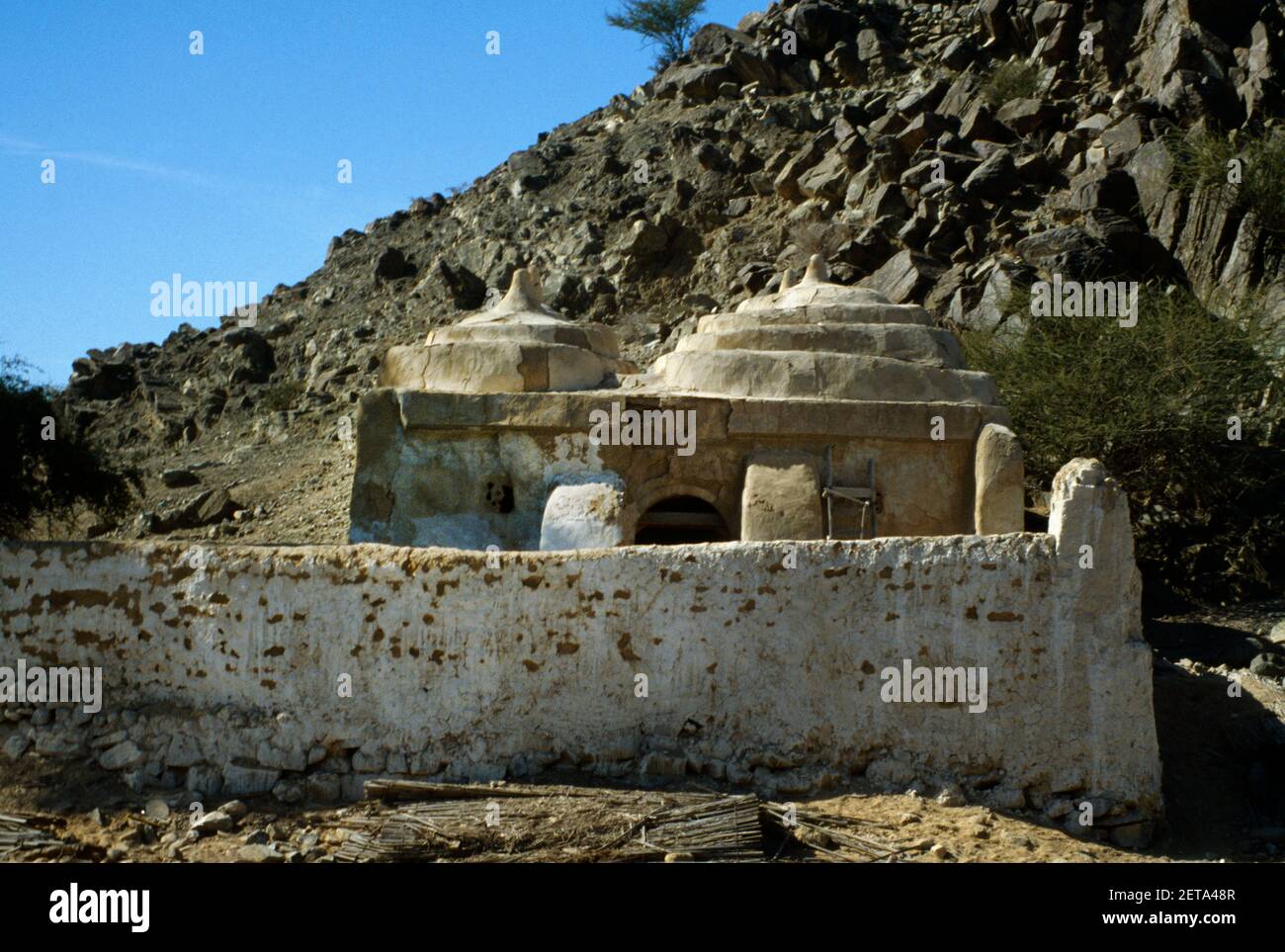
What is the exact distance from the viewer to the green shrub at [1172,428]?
63.6 ft

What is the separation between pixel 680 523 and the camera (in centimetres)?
1286

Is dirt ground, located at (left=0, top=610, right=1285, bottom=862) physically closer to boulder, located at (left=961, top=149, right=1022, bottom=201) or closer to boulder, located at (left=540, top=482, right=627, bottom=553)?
boulder, located at (left=540, top=482, right=627, bottom=553)

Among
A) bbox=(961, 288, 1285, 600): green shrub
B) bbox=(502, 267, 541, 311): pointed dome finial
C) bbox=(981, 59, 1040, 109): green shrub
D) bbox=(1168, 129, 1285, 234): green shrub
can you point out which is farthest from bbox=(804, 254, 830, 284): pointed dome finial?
bbox=(981, 59, 1040, 109): green shrub

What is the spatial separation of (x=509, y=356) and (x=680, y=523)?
225 cm

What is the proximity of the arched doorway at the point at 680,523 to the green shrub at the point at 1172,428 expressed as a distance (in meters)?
8.48

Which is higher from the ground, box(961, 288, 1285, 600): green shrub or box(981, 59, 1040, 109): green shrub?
box(981, 59, 1040, 109): green shrub

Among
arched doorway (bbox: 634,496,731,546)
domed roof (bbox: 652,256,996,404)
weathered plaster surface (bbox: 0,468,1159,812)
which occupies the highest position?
domed roof (bbox: 652,256,996,404)

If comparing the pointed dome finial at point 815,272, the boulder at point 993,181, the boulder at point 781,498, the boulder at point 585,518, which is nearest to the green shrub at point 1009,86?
the boulder at point 993,181

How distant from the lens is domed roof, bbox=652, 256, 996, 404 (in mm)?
13008

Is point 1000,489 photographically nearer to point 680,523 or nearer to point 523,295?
point 680,523

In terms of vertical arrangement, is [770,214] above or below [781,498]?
above

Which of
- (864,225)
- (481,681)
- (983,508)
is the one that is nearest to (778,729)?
(481,681)

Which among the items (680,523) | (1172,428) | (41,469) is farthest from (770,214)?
(680,523)

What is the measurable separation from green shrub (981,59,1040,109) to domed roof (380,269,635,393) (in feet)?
71.8
